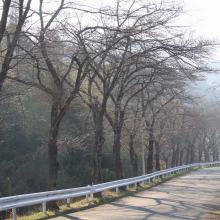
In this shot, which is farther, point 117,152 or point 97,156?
point 117,152

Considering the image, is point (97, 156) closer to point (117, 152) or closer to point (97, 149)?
point (97, 149)

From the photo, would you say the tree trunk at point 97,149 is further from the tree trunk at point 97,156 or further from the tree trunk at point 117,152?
the tree trunk at point 117,152

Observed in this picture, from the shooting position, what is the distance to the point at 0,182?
2923 cm

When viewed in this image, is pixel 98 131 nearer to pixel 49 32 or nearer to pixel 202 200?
pixel 202 200

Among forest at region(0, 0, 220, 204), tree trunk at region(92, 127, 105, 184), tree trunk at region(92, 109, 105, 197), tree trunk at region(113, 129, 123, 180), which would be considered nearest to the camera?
forest at region(0, 0, 220, 204)

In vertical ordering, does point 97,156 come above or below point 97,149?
below

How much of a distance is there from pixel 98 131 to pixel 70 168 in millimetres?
17426

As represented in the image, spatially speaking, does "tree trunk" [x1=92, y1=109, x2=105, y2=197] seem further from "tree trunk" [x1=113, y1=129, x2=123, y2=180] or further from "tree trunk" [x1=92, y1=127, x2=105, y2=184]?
"tree trunk" [x1=113, y1=129, x2=123, y2=180]

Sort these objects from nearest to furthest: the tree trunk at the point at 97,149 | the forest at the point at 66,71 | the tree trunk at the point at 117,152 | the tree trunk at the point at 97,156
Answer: the forest at the point at 66,71 < the tree trunk at the point at 97,149 < the tree trunk at the point at 97,156 < the tree trunk at the point at 117,152

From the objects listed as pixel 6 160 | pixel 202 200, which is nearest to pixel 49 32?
pixel 202 200

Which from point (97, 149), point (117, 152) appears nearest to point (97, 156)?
point (97, 149)

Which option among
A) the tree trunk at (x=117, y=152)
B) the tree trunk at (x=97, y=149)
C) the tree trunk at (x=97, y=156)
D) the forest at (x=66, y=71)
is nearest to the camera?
the forest at (x=66, y=71)

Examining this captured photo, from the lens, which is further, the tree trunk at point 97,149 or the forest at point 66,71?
the tree trunk at point 97,149

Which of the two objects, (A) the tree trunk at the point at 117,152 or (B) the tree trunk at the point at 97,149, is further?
(A) the tree trunk at the point at 117,152
